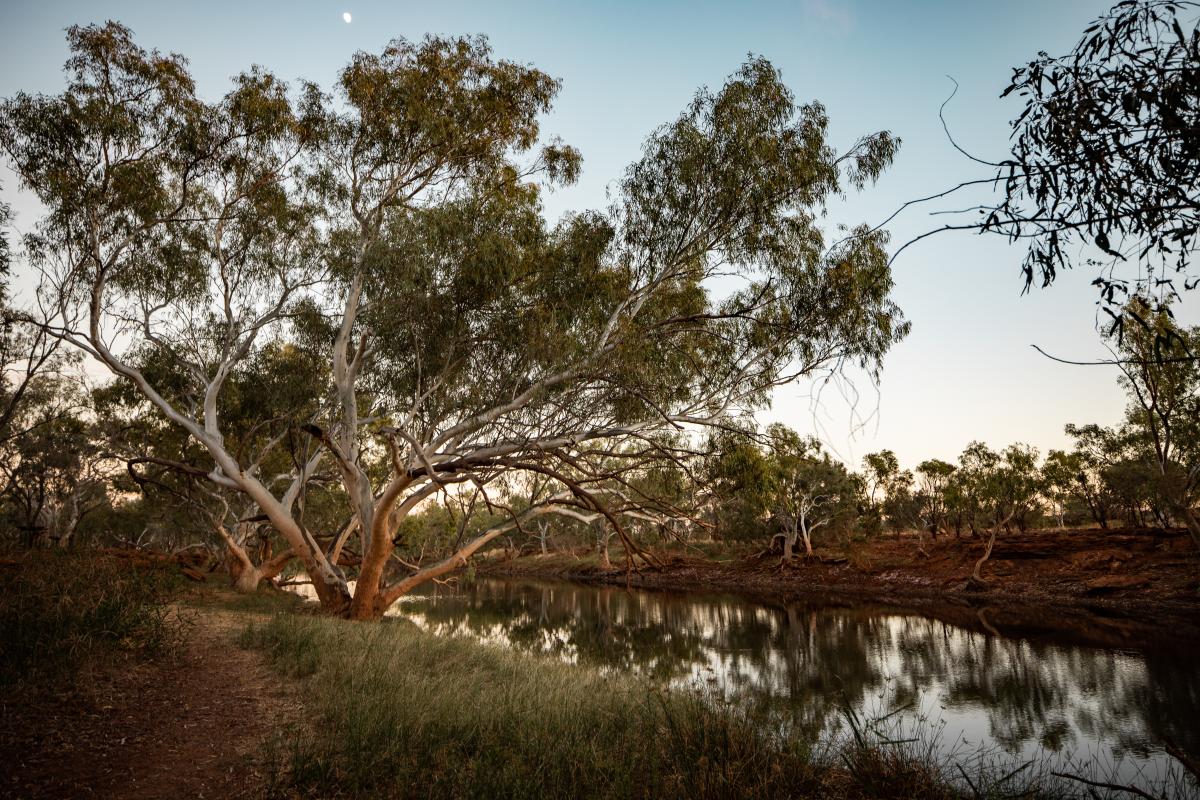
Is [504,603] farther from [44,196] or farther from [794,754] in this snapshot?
[794,754]

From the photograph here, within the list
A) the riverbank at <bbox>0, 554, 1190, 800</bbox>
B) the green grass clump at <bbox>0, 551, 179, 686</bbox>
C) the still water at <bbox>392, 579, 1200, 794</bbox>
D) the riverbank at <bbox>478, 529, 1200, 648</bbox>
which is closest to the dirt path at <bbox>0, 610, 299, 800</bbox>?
the riverbank at <bbox>0, 554, 1190, 800</bbox>

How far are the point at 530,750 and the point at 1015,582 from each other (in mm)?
21856

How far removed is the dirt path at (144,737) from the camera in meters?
3.11

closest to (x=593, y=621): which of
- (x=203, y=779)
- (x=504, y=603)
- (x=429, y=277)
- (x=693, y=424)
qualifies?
(x=504, y=603)

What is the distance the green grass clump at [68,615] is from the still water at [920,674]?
17.4ft

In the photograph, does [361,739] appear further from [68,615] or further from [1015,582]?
[1015,582]

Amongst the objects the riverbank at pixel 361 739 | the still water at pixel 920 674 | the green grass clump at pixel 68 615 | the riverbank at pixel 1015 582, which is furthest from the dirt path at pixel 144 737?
the riverbank at pixel 1015 582

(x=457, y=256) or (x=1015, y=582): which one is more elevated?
(x=457, y=256)

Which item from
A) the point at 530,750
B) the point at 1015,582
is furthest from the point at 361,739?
the point at 1015,582

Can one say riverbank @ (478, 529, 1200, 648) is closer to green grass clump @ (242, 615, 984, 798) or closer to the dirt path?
green grass clump @ (242, 615, 984, 798)

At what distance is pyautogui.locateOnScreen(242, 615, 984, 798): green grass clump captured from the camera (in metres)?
3.29

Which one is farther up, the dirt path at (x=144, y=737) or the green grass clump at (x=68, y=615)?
the green grass clump at (x=68, y=615)

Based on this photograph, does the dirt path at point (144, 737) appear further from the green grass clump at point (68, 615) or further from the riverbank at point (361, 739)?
the green grass clump at point (68, 615)

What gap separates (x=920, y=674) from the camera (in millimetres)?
9914
